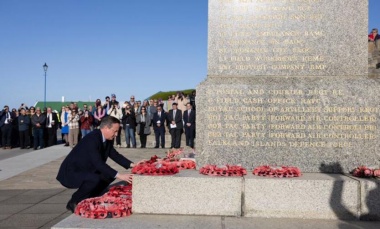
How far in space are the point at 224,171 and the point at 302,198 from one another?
996mm

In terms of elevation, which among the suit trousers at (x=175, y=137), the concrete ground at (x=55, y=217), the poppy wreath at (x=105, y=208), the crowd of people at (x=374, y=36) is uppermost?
the crowd of people at (x=374, y=36)

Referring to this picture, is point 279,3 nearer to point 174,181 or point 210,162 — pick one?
point 210,162

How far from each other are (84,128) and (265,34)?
41.9 ft

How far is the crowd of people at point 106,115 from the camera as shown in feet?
53.8

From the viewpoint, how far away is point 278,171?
4766mm

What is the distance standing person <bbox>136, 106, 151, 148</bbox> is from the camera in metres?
17.0

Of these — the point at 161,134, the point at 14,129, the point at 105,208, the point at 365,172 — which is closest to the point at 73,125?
the point at 161,134

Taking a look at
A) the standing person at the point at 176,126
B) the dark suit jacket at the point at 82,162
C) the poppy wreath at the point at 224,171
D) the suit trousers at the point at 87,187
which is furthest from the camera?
the standing person at the point at 176,126

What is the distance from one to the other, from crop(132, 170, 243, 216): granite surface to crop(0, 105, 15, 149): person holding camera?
15948 mm

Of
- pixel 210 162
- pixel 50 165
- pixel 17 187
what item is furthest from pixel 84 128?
pixel 210 162

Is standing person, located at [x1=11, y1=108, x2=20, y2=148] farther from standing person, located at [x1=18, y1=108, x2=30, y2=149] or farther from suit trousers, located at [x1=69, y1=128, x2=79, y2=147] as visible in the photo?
suit trousers, located at [x1=69, y1=128, x2=79, y2=147]

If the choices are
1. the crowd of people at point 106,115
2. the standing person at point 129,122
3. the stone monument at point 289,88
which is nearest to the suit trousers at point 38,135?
the crowd of people at point 106,115

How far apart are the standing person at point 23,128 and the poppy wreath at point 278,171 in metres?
15.5

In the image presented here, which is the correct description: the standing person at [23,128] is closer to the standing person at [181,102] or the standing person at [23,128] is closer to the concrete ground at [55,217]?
the standing person at [181,102]
